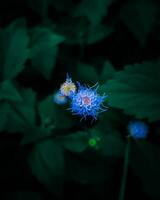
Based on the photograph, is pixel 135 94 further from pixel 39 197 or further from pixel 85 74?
pixel 39 197

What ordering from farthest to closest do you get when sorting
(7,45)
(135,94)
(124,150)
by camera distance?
(7,45)
(124,150)
(135,94)

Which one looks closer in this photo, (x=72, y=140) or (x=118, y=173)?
(x=72, y=140)

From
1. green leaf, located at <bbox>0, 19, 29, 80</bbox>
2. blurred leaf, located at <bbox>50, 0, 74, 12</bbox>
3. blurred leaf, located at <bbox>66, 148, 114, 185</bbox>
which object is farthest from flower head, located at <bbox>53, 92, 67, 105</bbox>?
blurred leaf, located at <bbox>50, 0, 74, 12</bbox>

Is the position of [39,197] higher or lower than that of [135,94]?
lower

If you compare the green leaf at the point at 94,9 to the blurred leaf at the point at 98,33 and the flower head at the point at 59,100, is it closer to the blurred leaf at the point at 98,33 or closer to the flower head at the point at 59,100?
the blurred leaf at the point at 98,33

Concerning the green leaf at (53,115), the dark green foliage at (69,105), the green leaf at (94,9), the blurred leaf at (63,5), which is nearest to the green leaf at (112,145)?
the dark green foliage at (69,105)

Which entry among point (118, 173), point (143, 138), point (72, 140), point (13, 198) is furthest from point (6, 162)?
point (143, 138)

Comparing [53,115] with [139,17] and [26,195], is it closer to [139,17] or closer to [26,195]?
[26,195]
